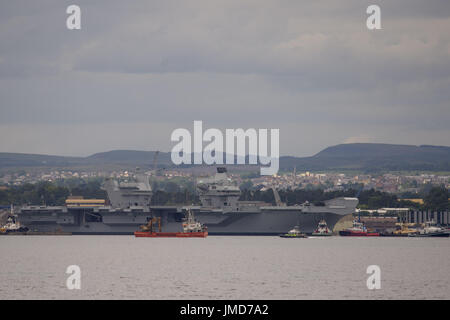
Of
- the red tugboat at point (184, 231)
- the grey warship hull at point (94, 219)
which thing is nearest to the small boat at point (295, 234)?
the red tugboat at point (184, 231)

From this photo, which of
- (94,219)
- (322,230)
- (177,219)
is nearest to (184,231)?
(177,219)

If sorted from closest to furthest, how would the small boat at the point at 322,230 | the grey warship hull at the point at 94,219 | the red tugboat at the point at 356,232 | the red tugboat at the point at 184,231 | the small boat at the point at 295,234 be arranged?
the small boat at the point at 295,234, the red tugboat at the point at 184,231, the small boat at the point at 322,230, the grey warship hull at the point at 94,219, the red tugboat at the point at 356,232

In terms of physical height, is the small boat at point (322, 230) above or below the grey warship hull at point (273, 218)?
below

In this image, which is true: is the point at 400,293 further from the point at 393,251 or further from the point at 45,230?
the point at 45,230

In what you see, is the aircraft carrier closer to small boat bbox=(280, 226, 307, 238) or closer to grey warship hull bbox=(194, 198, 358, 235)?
grey warship hull bbox=(194, 198, 358, 235)

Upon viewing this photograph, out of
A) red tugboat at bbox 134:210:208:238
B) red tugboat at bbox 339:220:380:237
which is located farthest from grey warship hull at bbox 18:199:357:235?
red tugboat at bbox 339:220:380:237

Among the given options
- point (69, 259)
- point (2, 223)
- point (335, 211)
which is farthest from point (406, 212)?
point (69, 259)

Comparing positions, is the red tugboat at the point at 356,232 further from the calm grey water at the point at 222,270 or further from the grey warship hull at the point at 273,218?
the calm grey water at the point at 222,270
